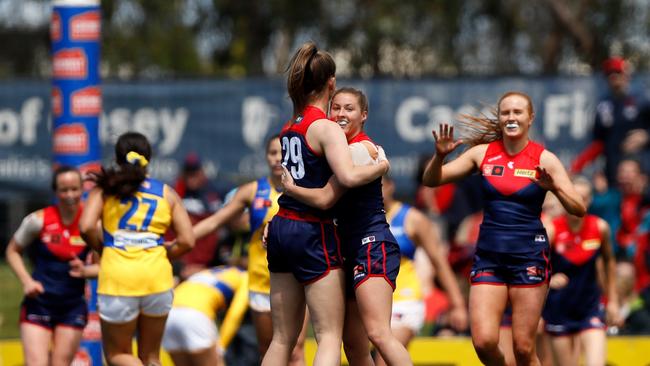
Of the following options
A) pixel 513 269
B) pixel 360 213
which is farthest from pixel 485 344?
pixel 360 213

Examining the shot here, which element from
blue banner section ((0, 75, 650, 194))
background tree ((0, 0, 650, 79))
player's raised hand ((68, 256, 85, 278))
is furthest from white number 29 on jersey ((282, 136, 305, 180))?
background tree ((0, 0, 650, 79))

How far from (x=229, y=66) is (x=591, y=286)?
17458 mm

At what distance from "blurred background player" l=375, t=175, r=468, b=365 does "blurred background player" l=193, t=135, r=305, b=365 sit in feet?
3.00

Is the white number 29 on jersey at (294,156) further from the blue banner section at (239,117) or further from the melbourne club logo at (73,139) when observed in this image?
the blue banner section at (239,117)

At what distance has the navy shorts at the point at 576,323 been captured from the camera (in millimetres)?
9461

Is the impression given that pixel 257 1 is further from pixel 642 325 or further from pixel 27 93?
pixel 642 325

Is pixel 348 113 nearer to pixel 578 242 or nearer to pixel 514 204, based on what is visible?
pixel 514 204

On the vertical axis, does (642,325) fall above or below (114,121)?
below

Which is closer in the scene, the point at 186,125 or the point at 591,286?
the point at 591,286

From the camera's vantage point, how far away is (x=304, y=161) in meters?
6.66

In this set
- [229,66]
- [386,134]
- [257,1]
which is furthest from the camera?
[229,66]

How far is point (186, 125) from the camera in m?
16.6

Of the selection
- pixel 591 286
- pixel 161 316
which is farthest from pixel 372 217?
pixel 591 286

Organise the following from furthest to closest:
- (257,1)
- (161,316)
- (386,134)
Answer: (257,1), (386,134), (161,316)
